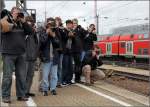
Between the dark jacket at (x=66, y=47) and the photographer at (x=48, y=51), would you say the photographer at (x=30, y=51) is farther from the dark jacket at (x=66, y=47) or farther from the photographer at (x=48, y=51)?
the dark jacket at (x=66, y=47)

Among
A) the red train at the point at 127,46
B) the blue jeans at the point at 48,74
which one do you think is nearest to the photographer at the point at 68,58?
the blue jeans at the point at 48,74

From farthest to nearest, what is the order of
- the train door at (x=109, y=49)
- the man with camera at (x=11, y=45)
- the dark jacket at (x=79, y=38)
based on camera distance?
1. the train door at (x=109, y=49)
2. the dark jacket at (x=79, y=38)
3. the man with camera at (x=11, y=45)

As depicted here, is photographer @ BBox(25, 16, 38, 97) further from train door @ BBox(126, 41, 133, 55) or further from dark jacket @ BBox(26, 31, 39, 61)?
train door @ BBox(126, 41, 133, 55)

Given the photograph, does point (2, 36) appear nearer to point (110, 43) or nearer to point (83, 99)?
point (83, 99)

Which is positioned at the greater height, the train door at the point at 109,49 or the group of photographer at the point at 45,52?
the group of photographer at the point at 45,52

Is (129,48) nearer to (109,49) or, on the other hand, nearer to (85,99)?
(109,49)

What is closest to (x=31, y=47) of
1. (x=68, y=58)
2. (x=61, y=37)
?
(x=61, y=37)

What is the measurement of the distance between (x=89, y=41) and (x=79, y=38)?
444mm

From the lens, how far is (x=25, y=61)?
1060cm

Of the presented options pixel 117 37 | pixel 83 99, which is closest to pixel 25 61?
pixel 83 99

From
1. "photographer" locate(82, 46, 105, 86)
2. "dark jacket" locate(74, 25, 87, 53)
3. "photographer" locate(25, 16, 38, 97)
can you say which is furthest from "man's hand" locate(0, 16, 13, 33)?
"photographer" locate(82, 46, 105, 86)

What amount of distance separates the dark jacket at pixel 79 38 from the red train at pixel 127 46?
22.1 metres

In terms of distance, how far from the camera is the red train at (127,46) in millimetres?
38250

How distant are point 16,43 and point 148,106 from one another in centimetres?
285
